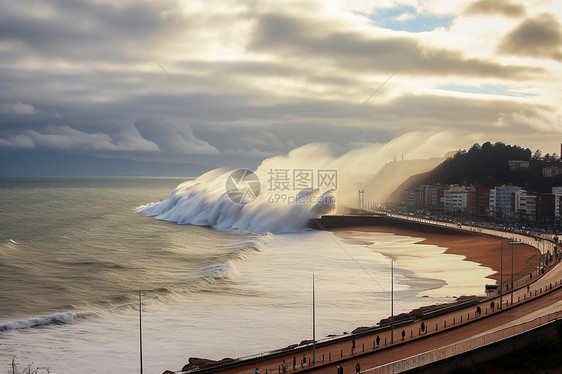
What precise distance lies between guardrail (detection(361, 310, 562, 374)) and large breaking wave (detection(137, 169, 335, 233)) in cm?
5794

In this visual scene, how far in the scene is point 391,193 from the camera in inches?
6314

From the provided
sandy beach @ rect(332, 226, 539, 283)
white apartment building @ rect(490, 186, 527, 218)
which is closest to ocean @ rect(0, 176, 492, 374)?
sandy beach @ rect(332, 226, 539, 283)

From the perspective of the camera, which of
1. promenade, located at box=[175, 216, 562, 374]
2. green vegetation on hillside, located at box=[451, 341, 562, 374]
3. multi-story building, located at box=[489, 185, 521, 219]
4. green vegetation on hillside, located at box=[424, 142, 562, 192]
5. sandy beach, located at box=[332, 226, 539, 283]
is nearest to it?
promenade, located at box=[175, 216, 562, 374]

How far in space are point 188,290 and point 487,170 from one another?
119157 millimetres

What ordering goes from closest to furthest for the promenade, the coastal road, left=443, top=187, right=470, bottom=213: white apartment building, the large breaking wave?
the promenade → the coastal road → the large breaking wave → left=443, top=187, right=470, bottom=213: white apartment building

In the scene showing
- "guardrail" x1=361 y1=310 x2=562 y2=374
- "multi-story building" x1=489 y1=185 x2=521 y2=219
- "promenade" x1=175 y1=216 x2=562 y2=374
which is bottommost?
"promenade" x1=175 y1=216 x2=562 y2=374

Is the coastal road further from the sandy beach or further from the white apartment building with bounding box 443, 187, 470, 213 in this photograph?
the white apartment building with bounding box 443, 187, 470, 213

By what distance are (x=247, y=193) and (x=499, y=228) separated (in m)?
45.8

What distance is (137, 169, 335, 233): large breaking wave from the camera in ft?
285

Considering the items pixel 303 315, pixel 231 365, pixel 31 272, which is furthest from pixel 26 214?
pixel 231 365

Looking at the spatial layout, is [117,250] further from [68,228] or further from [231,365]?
[231,365]

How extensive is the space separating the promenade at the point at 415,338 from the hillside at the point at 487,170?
99.2 metres

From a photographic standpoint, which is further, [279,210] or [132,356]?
[279,210]

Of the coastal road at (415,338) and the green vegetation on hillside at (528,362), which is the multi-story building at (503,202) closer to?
the coastal road at (415,338)
